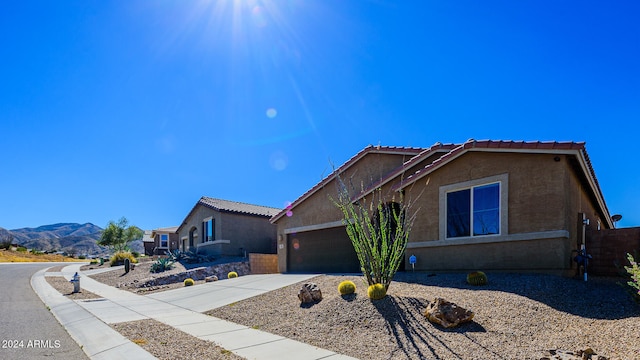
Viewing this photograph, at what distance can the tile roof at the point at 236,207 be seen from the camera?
2945 cm

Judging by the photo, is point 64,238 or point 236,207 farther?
point 64,238

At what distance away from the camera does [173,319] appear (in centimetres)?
926

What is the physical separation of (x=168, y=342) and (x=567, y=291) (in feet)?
28.4

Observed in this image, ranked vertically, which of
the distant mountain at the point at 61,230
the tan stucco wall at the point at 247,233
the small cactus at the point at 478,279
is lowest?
the distant mountain at the point at 61,230

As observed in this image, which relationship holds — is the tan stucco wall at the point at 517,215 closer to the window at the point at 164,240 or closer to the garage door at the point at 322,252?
the garage door at the point at 322,252

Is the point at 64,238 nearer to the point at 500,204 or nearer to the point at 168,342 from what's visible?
the point at 168,342

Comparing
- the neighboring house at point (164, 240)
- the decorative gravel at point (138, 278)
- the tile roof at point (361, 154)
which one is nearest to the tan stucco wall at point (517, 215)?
the tile roof at point (361, 154)

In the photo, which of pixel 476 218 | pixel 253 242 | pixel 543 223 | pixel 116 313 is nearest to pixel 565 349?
pixel 543 223

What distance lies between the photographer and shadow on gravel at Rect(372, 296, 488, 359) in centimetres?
589

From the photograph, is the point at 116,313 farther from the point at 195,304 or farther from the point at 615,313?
the point at 615,313

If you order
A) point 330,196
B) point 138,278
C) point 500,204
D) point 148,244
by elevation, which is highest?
point 330,196

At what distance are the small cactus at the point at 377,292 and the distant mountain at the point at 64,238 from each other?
70.2 metres

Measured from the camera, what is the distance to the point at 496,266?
1123cm

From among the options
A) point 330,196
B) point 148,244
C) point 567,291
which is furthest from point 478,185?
point 148,244
